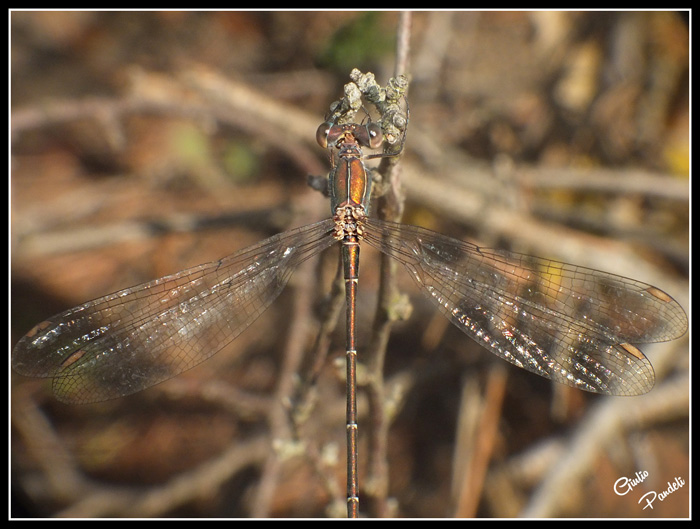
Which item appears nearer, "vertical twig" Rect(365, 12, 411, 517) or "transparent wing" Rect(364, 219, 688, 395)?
"vertical twig" Rect(365, 12, 411, 517)

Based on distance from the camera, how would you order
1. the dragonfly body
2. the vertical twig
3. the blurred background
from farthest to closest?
1. the blurred background
2. the dragonfly body
3. the vertical twig

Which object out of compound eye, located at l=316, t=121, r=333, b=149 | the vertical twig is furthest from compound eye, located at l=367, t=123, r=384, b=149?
the vertical twig

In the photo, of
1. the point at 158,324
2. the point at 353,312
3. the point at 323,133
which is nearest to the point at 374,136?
the point at 323,133

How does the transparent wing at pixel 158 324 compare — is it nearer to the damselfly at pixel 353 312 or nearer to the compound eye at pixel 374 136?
the damselfly at pixel 353 312

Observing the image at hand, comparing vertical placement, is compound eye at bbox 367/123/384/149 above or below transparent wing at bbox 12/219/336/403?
above

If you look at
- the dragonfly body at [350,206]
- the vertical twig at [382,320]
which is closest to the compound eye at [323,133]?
the dragonfly body at [350,206]

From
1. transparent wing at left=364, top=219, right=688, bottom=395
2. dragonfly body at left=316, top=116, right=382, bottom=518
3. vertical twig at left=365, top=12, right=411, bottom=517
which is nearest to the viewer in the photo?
vertical twig at left=365, top=12, right=411, bottom=517

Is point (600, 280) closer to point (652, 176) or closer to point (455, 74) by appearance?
point (652, 176)

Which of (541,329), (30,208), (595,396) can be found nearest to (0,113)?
(30,208)

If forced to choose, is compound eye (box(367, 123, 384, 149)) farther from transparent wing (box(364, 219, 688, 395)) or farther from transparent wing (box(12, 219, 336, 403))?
transparent wing (box(12, 219, 336, 403))
